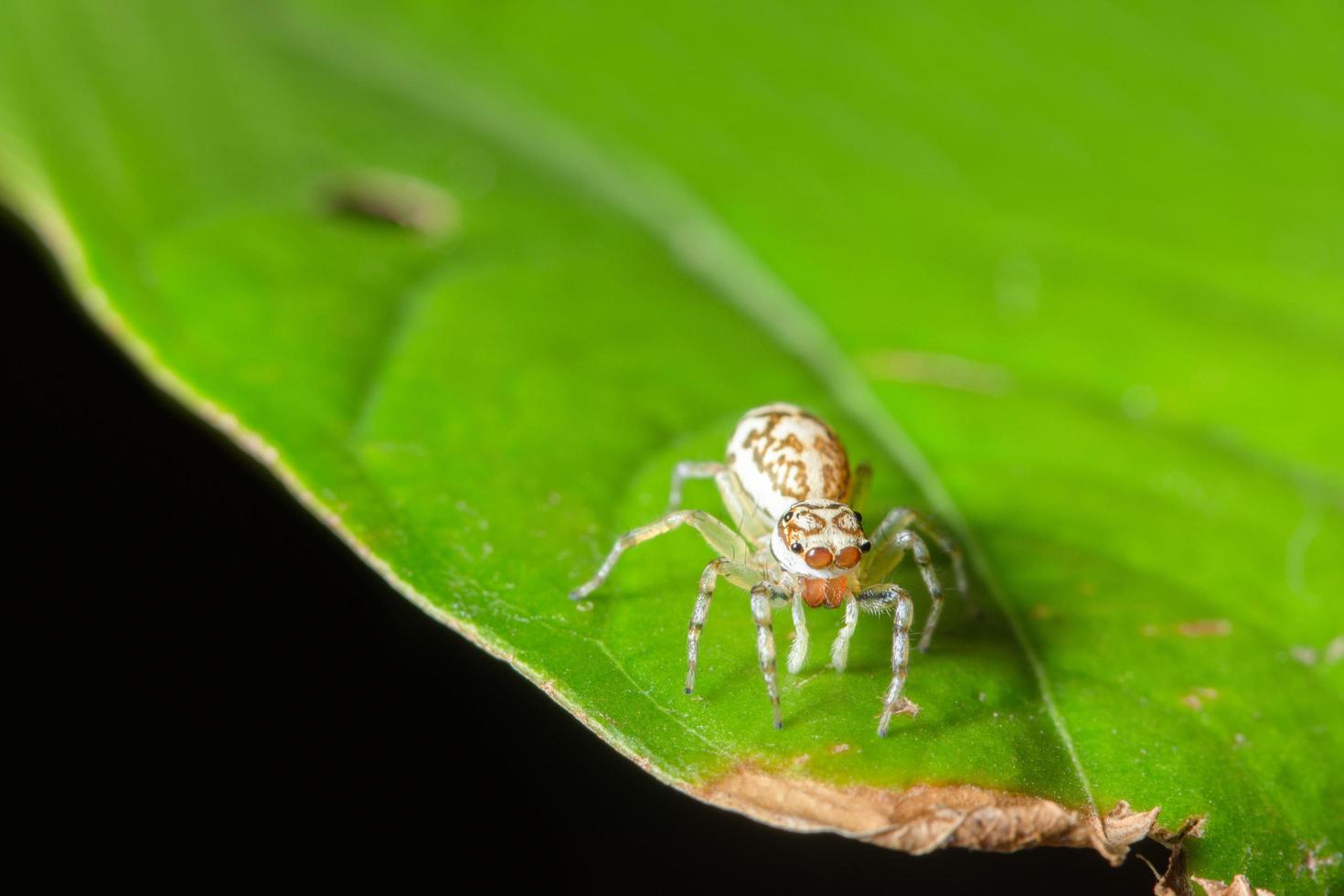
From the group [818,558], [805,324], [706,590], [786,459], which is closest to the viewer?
[706,590]

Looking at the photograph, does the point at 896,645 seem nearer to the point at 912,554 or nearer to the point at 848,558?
the point at 848,558

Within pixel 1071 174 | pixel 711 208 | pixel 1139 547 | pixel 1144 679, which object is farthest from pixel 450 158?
pixel 1144 679

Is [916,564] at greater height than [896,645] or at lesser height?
lesser

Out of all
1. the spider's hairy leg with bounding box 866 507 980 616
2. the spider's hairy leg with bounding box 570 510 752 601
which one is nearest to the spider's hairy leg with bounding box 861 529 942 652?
the spider's hairy leg with bounding box 866 507 980 616

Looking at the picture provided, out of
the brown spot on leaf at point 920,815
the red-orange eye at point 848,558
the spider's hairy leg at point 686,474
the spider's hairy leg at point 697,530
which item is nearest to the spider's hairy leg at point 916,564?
the red-orange eye at point 848,558

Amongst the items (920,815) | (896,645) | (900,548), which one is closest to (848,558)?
(900,548)

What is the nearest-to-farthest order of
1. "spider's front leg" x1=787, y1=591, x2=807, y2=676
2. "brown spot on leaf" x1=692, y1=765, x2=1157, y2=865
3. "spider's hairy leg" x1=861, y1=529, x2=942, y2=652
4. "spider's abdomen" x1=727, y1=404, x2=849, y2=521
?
"brown spot on leaf" x1=692, y1=765, x2=1157, y2=865 → "spider's front leg" x1=787, y1=591, x2=807, y2=676 → "spider's hairy leg" x1=861, y1=529, x2=942, y2=652 → "spider's abdomen" x1=727, y1=404, x2=849, y2=521

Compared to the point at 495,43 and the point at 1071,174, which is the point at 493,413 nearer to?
the point at 495,43

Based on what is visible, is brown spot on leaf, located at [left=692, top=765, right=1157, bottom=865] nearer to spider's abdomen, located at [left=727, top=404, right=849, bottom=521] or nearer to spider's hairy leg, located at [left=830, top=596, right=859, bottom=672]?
spider's hairy leg, located at [left=830, top=596, right=859, bottom=672]
